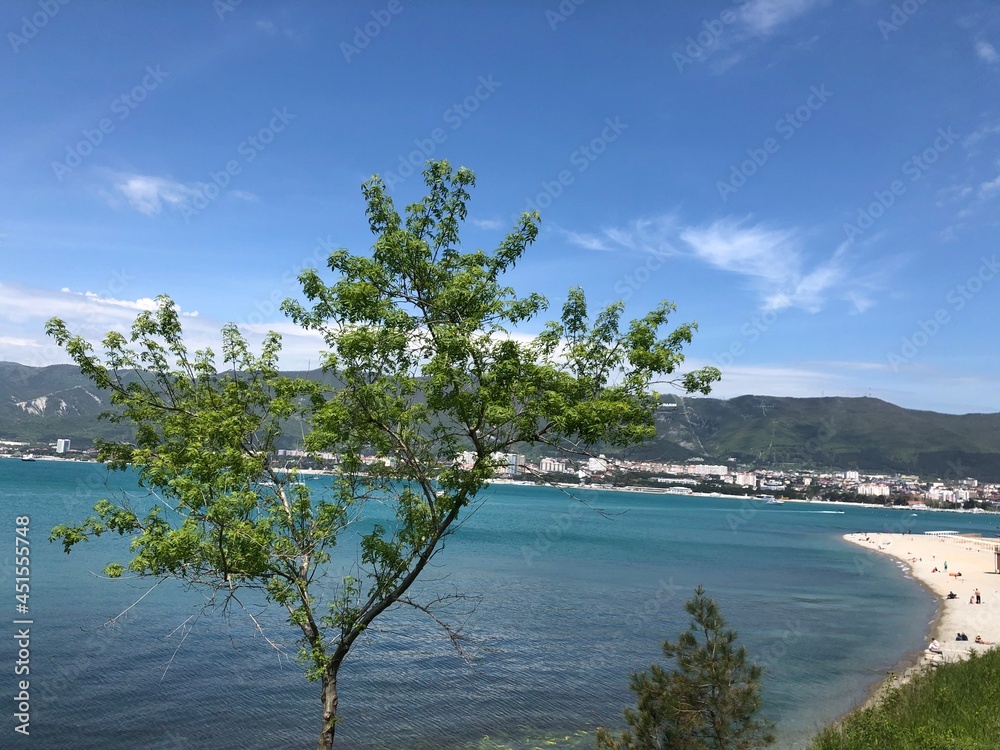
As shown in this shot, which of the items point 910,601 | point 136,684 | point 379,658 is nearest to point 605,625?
point 379,658

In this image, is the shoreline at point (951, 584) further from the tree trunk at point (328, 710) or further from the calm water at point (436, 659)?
the tree trunk at point (328, 710)

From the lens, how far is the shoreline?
3781 cm

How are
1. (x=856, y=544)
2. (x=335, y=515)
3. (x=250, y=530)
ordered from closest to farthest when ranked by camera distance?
(x=250, y=530)
(x=335, y=515)
(x=856, y=544)

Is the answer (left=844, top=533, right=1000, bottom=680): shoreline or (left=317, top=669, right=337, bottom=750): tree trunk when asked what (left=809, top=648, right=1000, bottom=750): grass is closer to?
(left=844, top=533, right=1000, bottom=680): shoreline

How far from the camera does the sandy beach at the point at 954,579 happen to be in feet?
137

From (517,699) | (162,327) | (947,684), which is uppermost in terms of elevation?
(162,327)

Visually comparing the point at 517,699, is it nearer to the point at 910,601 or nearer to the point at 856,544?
the point at 910,601

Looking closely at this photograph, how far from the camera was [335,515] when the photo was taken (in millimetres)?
12469

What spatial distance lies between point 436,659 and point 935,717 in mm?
20813

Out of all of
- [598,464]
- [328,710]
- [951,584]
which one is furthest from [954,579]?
[328,710]

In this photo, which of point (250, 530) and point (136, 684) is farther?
point (136, 684)

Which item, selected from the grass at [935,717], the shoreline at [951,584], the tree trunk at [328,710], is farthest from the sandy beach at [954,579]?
the tree trunk at [328,710]

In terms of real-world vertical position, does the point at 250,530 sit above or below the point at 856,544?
above

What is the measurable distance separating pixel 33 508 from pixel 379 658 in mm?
84683
